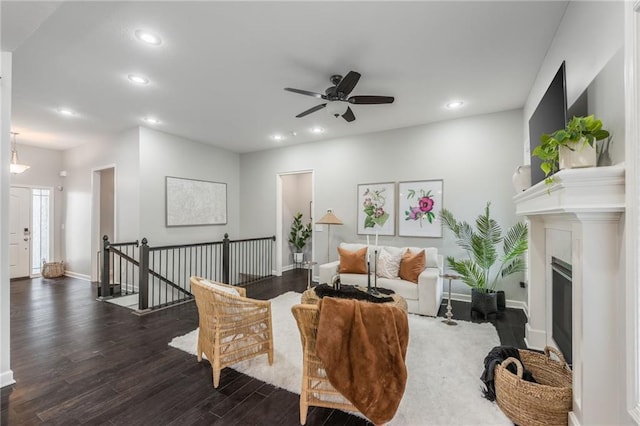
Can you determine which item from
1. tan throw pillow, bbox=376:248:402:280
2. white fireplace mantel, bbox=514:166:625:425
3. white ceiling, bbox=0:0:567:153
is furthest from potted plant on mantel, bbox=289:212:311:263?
white fireplace mantel, bbox=514:166:625:425

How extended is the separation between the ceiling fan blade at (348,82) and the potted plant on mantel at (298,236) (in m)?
4.54

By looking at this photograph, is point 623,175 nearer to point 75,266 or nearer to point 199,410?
point 199,410

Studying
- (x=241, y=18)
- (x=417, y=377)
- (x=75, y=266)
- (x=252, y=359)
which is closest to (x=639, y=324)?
(x=417, y=377)

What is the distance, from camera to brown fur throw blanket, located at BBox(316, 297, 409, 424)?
1.62m

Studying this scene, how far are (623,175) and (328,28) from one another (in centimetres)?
224

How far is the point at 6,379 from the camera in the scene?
2252 mm

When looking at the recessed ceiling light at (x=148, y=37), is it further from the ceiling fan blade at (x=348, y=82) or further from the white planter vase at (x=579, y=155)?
the white planter vase at (x=579, y=155)

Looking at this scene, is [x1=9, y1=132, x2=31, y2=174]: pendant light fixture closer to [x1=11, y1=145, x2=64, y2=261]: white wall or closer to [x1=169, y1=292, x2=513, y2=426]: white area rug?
[x1=11, y1=145, x2=64, y2=261]: white wall

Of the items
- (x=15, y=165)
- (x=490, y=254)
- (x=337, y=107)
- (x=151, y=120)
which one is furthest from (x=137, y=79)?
(x=490, y=254)

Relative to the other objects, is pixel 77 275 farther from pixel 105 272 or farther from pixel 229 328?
pixel 229 328

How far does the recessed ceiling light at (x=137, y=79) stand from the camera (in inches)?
125

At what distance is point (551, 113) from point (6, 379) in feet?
15.7

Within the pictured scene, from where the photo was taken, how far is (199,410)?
197 cm

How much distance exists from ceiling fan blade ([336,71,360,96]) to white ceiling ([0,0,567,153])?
0.93ft
